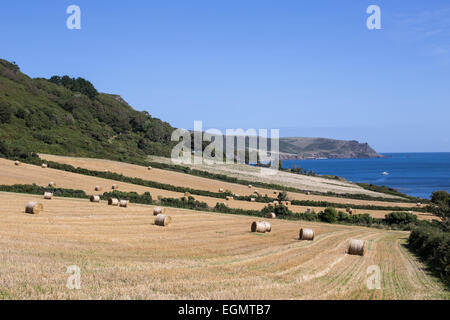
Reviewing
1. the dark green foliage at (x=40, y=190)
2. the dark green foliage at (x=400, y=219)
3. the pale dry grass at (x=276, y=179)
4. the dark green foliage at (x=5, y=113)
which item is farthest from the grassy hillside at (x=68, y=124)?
the dark green foliage at (x=400, y=219)

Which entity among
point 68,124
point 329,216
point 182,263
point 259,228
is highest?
point 68,124

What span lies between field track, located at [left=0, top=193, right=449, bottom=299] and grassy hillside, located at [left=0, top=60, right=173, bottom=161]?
4102 cm

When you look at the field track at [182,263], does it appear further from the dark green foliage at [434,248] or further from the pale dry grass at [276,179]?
the pale dry grass at [276,179]

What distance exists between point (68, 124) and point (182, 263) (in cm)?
8844

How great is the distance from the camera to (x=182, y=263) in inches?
631

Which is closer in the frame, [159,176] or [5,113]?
[159,176]

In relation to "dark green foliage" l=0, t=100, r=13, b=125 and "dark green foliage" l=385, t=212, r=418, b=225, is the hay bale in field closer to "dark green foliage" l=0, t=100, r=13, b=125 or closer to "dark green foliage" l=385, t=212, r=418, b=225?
"dark green foliage" l=385, t=212, r=418, b=225

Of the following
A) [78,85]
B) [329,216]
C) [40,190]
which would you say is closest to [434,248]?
[329,216]

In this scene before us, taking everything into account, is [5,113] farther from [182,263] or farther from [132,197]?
[182,263]

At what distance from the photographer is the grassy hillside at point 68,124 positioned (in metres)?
75.1

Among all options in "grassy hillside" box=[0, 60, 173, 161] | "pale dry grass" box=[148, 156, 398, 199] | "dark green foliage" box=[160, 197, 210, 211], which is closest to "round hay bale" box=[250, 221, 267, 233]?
"dark green foliage" box=[160, 197, 210, 211]

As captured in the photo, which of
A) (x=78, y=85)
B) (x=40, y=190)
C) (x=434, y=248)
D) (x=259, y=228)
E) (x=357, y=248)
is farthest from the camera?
(x=78, y=85)
